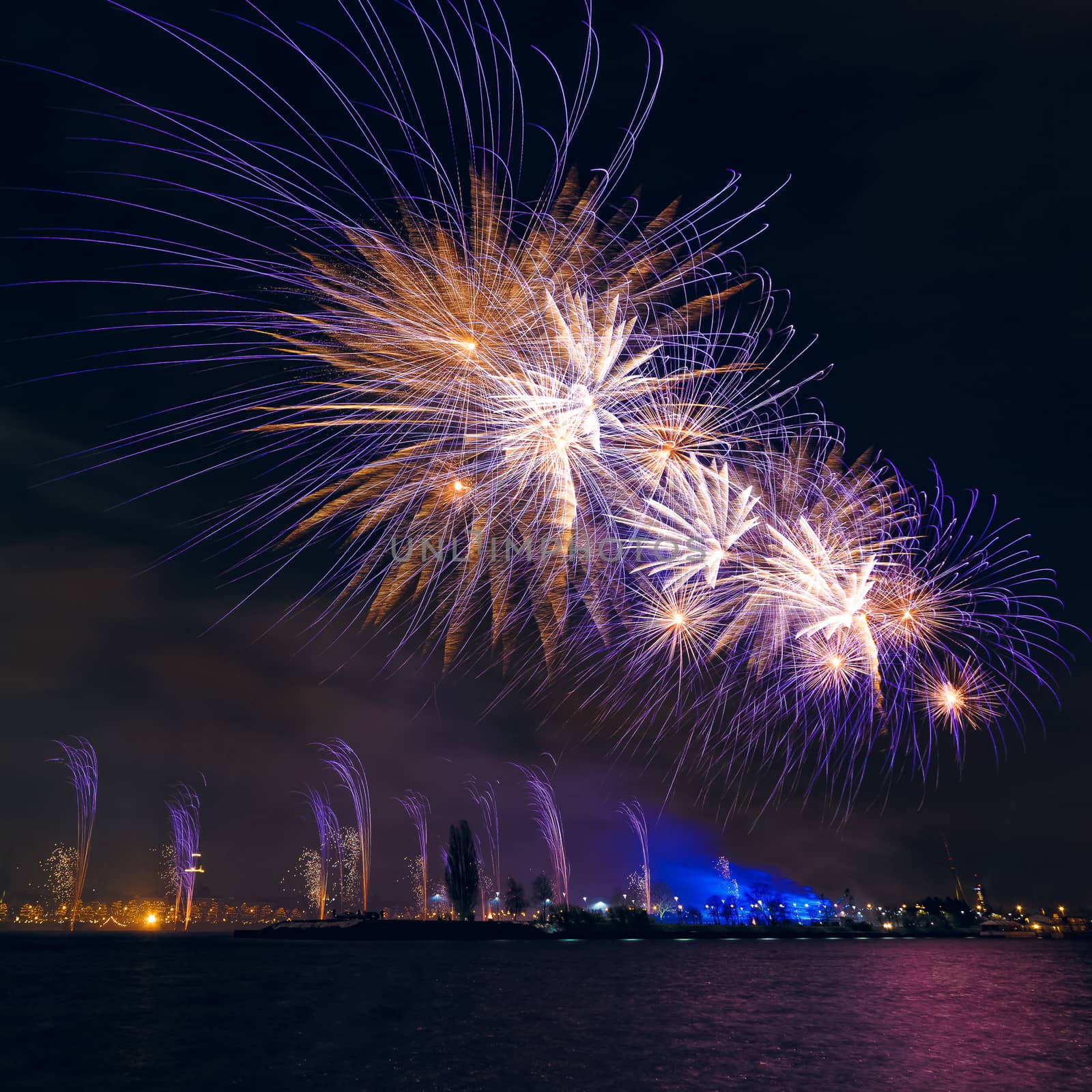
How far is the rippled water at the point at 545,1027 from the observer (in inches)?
1062

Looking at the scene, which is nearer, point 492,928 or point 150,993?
point 150,993

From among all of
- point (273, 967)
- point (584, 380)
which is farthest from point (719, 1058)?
point (273, 967)

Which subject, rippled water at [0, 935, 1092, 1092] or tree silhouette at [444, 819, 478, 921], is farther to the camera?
tree silhouette at [444, 819, 478, 921]

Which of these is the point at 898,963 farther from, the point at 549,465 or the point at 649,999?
the point at 549,465

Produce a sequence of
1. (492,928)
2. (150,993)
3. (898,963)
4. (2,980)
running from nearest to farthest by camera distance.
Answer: (150,993), (2,980), (898,963), (492,928)

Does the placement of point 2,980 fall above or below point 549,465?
below

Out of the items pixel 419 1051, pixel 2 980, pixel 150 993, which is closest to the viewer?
pixel 419 1051

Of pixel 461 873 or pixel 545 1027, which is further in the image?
pixel 461 873

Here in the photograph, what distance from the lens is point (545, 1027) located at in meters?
37.6

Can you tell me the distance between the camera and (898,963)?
95375 millimetres

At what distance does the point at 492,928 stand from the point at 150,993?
115773mm

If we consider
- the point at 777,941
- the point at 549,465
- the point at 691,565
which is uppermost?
the point at 549,465

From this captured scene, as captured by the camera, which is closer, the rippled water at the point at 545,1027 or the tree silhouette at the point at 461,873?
the rippled water at the point at 545,1027

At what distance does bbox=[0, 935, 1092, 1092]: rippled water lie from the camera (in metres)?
27.0
